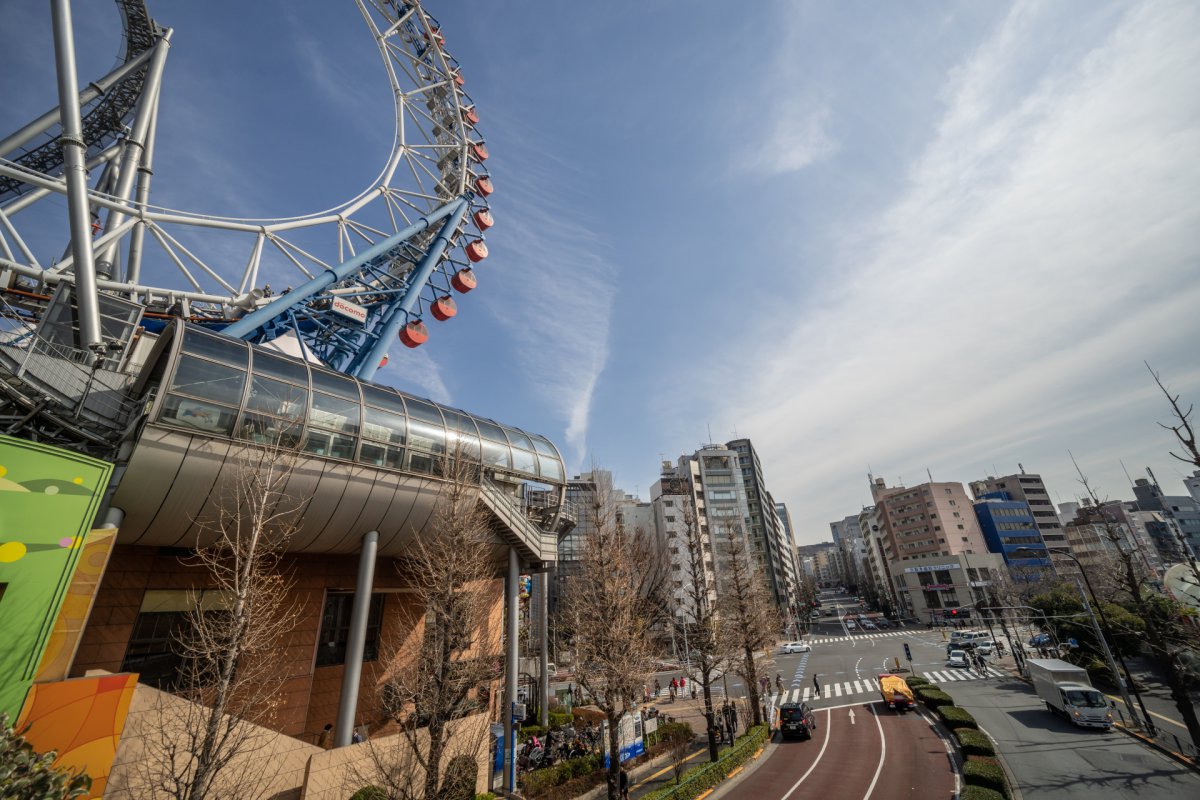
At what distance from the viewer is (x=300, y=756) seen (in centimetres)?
1276

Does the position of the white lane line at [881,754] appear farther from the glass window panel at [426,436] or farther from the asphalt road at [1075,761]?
the glass window panel at [426,436]

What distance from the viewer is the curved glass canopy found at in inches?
508

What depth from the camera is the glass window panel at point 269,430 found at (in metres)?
13.4

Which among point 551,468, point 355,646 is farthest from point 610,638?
point 551,468

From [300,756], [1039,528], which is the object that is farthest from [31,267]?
[1039,528]

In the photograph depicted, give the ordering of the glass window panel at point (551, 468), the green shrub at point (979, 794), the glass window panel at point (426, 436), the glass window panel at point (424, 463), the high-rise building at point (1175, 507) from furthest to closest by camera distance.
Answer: the high-rise building at point (1175, 507)
the glass window panel at point (551, 468)
the glass window panel at point (426, 436)
the glass window panel at point (424, 463)
the green shrub at point (979, 794)

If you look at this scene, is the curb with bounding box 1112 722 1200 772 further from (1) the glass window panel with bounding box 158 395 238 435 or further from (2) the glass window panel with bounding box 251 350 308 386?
(1) the glass window panel with bounding box 158 395 238 435

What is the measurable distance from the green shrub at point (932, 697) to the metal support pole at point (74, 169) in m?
39.1

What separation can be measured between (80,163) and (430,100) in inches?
1081

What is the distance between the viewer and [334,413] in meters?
15.4

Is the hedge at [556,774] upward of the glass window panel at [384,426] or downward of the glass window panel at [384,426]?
downward

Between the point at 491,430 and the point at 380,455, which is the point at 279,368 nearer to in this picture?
the point at 380,455

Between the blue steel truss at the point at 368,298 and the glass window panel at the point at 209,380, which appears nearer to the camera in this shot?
the glass window panel at the point at 209,380

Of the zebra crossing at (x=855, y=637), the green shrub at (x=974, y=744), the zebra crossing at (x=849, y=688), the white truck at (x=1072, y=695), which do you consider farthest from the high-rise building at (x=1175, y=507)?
the green shrub at (x=974, y=744)
